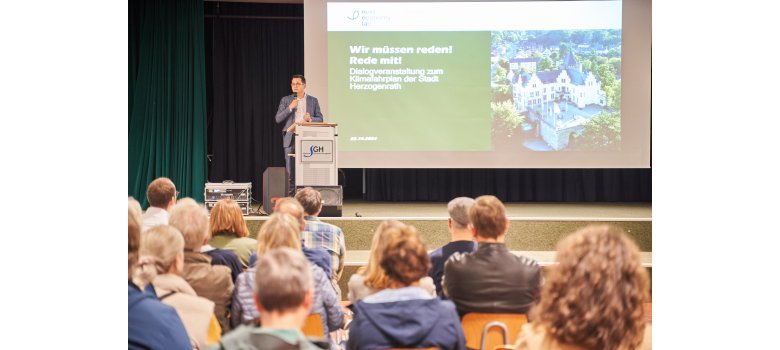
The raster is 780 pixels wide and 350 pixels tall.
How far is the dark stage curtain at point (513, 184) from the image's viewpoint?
302 inches

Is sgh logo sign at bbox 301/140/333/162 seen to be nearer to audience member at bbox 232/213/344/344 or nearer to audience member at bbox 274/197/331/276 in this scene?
audience member at bbox 274/197/331/276

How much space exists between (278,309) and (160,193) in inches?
71.3

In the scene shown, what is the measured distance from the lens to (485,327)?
93.6 inches

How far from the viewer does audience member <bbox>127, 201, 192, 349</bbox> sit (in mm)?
1640

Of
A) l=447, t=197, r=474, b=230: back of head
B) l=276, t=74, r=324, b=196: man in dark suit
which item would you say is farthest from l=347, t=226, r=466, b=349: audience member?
l=276, t=74, r=324, b=196: man in dark suit

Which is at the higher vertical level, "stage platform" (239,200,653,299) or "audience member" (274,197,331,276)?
"audience member" (274,197,331,276)

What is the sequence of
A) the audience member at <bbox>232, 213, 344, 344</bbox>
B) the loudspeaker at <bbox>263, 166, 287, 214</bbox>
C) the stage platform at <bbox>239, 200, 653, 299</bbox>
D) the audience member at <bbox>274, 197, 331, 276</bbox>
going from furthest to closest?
1. the loudspeaker at <bbox>263, 166, 287, 214</bbox>
2. the stage platform at <bbox>239, 200, 653, 299</bbox>
3. the audience member at <bbox>274, 197, 331, 276</bbox>
4. the audience member at <bbox>232, 213, 344, 344</bbox>

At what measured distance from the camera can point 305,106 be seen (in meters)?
5.97

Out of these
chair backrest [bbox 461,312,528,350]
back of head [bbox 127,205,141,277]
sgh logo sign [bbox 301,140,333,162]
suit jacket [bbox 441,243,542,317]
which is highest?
sgh logo sign [bbox 301,140,333,162]

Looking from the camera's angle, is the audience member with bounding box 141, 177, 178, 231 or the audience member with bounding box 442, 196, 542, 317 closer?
the audience member with bounding box 442, 196, 542, 317

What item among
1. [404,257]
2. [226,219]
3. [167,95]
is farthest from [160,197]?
[167,95]
